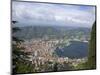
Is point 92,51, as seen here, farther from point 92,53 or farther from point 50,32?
point 50,32

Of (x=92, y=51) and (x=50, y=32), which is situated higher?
(x=50, y=32)

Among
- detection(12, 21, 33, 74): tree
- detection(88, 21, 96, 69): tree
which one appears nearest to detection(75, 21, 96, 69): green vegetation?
detection(88, 21, 96, 69): tree

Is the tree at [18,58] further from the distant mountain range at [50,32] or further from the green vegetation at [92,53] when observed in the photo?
the green vegetation at [92,53]

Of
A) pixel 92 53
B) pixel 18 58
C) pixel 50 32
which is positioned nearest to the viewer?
pixel 18 58

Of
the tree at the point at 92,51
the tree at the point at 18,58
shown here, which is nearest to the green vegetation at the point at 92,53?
the tree at the point at 92,51

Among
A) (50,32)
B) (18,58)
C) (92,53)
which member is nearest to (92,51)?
(92,53)

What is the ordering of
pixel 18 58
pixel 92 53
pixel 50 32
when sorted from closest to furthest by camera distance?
pixel 18 58
pixel 50 32
pixel 92 53

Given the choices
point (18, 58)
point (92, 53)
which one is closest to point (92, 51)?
point (92, 53)

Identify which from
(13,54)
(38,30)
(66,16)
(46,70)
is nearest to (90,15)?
(66,16)

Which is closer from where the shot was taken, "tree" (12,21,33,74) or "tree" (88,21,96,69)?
"tree" (12,21,33,74)

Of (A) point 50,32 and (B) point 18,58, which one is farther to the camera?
(A) point 50,32

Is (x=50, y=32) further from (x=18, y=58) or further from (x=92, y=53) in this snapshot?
(x=92, y=53)

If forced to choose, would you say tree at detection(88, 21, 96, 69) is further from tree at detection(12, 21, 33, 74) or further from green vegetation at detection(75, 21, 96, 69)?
tree at detection(12, 21, 33, 74)
